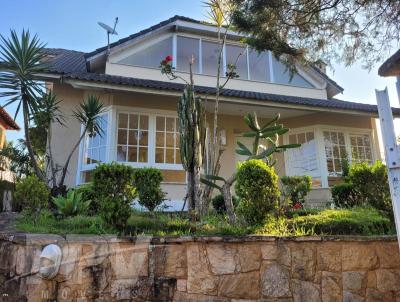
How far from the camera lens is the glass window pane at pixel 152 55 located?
11117mm

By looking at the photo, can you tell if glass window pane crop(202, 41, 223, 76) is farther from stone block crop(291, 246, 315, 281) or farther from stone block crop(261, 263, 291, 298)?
stone block crop(261, 263, 291, 298)

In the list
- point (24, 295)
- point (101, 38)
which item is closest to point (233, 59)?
point (101, 38)

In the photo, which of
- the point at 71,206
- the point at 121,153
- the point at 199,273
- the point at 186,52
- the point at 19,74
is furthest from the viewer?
the point at 186,52

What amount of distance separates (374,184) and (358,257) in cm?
164

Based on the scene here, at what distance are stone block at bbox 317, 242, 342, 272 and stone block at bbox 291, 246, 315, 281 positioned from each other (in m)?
0.11

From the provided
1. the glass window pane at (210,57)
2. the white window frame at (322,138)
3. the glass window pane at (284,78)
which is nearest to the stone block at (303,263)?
the white window frame at (322,138)

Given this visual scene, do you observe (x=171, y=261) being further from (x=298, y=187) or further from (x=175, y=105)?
(x=175, y=105)

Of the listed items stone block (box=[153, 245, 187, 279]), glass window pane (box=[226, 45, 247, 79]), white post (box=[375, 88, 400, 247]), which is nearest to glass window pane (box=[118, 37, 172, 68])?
glass window pane (box=[226, 45, 247, 79])

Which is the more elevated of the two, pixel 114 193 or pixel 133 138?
pixel 133 138

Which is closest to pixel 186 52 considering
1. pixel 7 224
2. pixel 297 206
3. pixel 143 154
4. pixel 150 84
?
pixel 150 84

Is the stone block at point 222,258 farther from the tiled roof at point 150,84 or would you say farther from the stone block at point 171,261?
the tiled roof at point 150,84

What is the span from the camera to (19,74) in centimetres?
664

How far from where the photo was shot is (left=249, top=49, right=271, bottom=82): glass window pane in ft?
41.0

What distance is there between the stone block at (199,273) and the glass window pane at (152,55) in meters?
8.20
